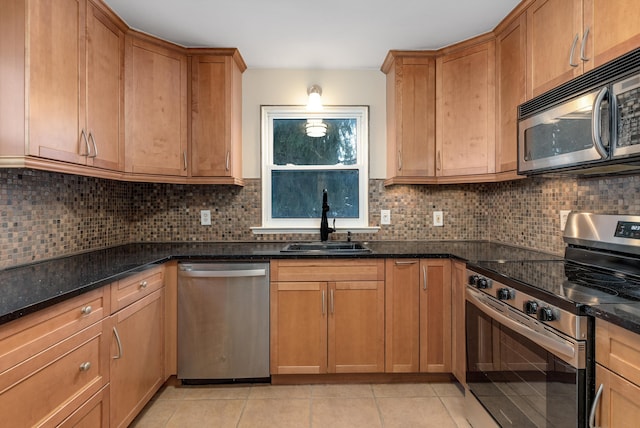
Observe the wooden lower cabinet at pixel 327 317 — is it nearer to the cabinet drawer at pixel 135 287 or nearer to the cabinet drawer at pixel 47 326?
the cabinet drawer at pixel 135 287

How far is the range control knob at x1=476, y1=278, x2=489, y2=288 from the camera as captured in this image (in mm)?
1742

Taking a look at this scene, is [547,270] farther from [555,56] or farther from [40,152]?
[40,152]

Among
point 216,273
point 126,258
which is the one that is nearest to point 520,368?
point 216,273

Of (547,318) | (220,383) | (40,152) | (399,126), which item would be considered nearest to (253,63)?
(399,126)

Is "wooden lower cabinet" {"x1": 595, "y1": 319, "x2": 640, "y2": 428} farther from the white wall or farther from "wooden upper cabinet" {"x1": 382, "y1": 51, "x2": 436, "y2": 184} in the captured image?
the white wall

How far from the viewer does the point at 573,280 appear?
1453 millimetres

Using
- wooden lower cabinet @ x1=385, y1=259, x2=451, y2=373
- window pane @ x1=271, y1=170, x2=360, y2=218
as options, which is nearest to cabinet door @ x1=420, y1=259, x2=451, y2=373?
wooden lower cabinet @ x1=385, y1=259, x2=451, y2=373

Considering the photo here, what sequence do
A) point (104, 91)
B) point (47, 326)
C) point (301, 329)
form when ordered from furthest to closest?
point (301, 329), point (104, 91), point (47, 326)

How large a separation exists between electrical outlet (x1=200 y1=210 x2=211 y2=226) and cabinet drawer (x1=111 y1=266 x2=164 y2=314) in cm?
70

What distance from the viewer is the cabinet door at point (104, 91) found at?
6.39ft

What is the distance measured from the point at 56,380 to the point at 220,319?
107cm

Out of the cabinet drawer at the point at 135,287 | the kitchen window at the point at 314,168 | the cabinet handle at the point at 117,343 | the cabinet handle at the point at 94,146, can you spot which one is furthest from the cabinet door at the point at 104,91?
the kitchen window at the point at 314,168

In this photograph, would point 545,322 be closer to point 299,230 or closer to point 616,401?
point 616,401

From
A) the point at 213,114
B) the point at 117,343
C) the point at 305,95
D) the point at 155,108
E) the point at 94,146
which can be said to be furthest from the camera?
the point at 305,95
